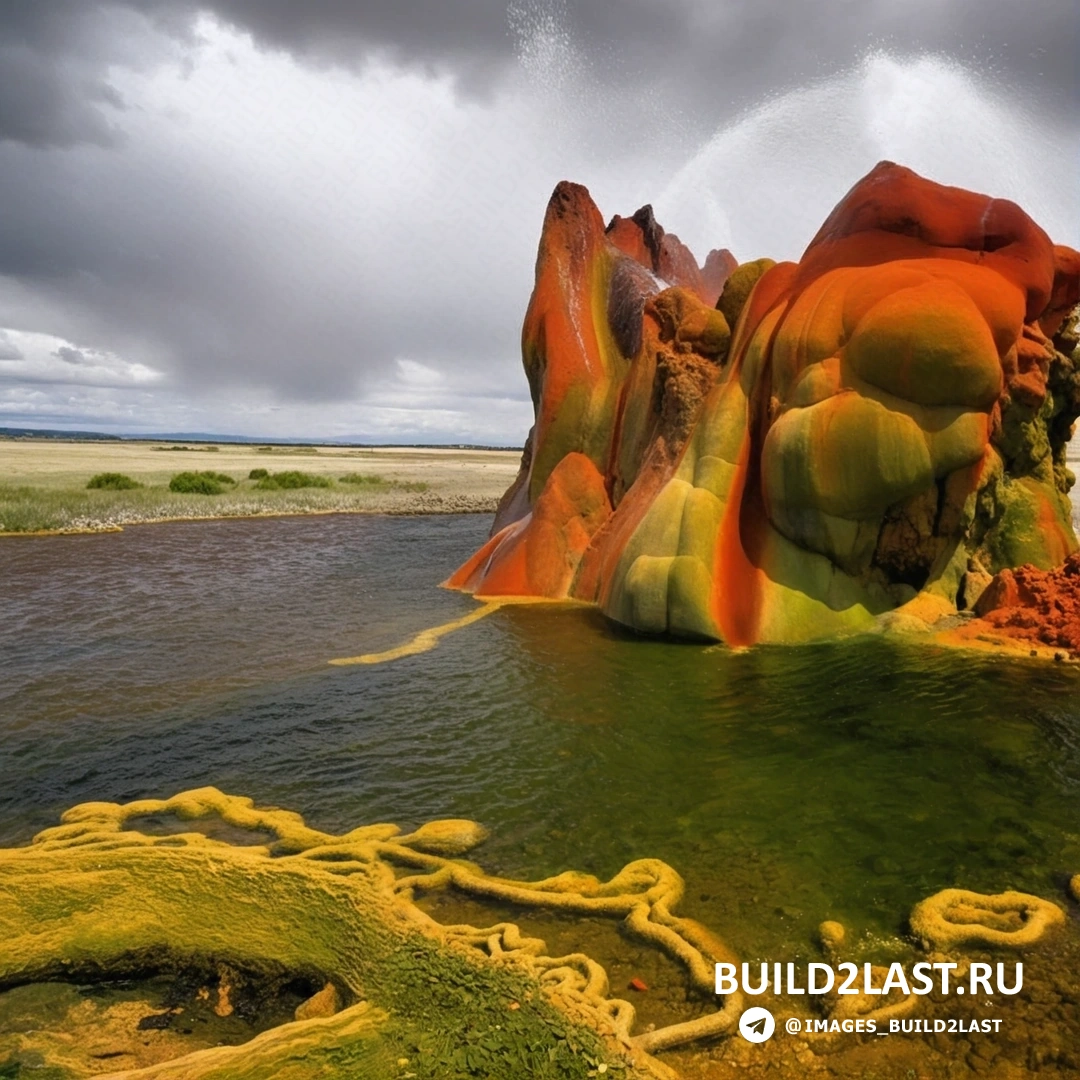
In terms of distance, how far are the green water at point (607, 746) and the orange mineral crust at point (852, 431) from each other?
4.22ft

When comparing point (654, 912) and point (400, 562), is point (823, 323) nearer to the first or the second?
point (654, 912)

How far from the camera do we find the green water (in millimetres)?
6008

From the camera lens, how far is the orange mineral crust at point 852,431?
11531 mm

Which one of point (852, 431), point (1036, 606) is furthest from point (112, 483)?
point (1036, 606)

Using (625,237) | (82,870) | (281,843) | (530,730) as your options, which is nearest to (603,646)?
(530,730)

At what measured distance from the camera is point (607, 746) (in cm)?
829

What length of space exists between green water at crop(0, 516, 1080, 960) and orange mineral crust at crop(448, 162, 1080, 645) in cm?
129

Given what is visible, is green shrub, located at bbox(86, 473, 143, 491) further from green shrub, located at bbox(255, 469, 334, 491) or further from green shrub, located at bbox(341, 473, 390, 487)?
green shrub, located at bbox(341, 473, 390, 487)

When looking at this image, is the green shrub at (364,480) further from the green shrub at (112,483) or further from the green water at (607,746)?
the green water at (607,746)

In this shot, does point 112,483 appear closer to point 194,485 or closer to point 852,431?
point 194,485

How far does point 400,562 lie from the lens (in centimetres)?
2184

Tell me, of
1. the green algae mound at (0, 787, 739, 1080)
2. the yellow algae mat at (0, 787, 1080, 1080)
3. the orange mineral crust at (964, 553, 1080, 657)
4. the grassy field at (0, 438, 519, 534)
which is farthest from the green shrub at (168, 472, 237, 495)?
the yellow algae mat at (0, 787, 1080, 1080)

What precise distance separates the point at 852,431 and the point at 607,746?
6.14 metres

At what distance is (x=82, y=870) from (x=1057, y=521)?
1507 cm
